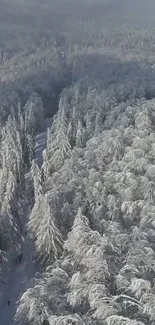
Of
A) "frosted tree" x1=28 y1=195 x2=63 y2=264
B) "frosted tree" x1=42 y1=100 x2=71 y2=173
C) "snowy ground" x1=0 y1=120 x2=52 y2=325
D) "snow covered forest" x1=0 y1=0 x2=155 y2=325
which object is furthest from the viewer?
"frosted tree" x1=42 y1=100 x2=71 y2=173

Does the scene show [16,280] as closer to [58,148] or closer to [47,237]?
[47,237]

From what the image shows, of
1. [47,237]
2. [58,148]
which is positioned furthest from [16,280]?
[58,148]

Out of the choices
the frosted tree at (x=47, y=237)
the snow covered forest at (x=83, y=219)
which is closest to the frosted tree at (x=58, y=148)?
the snow covered forest at (x=83, y=219)

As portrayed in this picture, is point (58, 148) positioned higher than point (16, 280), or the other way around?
point (58, 148)

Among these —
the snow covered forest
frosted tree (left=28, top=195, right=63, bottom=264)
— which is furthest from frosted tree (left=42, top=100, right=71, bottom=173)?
frosted tree (left=28, top=195, right=63, bottom=264)

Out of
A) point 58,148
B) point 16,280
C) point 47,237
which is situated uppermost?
point 58,148

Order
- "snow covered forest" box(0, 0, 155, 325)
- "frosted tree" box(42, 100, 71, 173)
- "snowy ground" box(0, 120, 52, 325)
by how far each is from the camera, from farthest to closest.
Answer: "frosted tree" box(42, 100, 71, 173) → "snowy ground" box(0, 120, 52, 325) → "snow covered forest" box(0, 0, 155, 325)

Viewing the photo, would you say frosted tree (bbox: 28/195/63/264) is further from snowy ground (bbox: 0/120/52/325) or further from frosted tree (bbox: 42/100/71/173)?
frosted tree (bbox: 42/100/71/173)

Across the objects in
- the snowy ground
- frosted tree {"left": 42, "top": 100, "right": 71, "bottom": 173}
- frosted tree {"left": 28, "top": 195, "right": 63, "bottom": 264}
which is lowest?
the snowy ground

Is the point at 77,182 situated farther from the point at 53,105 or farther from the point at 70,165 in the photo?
the point at 53,105

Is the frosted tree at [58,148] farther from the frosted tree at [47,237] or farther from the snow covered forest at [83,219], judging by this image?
the frosted tree at [47,237]

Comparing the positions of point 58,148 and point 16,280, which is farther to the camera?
point 58,148

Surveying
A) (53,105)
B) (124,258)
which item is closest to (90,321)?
(124,258)
